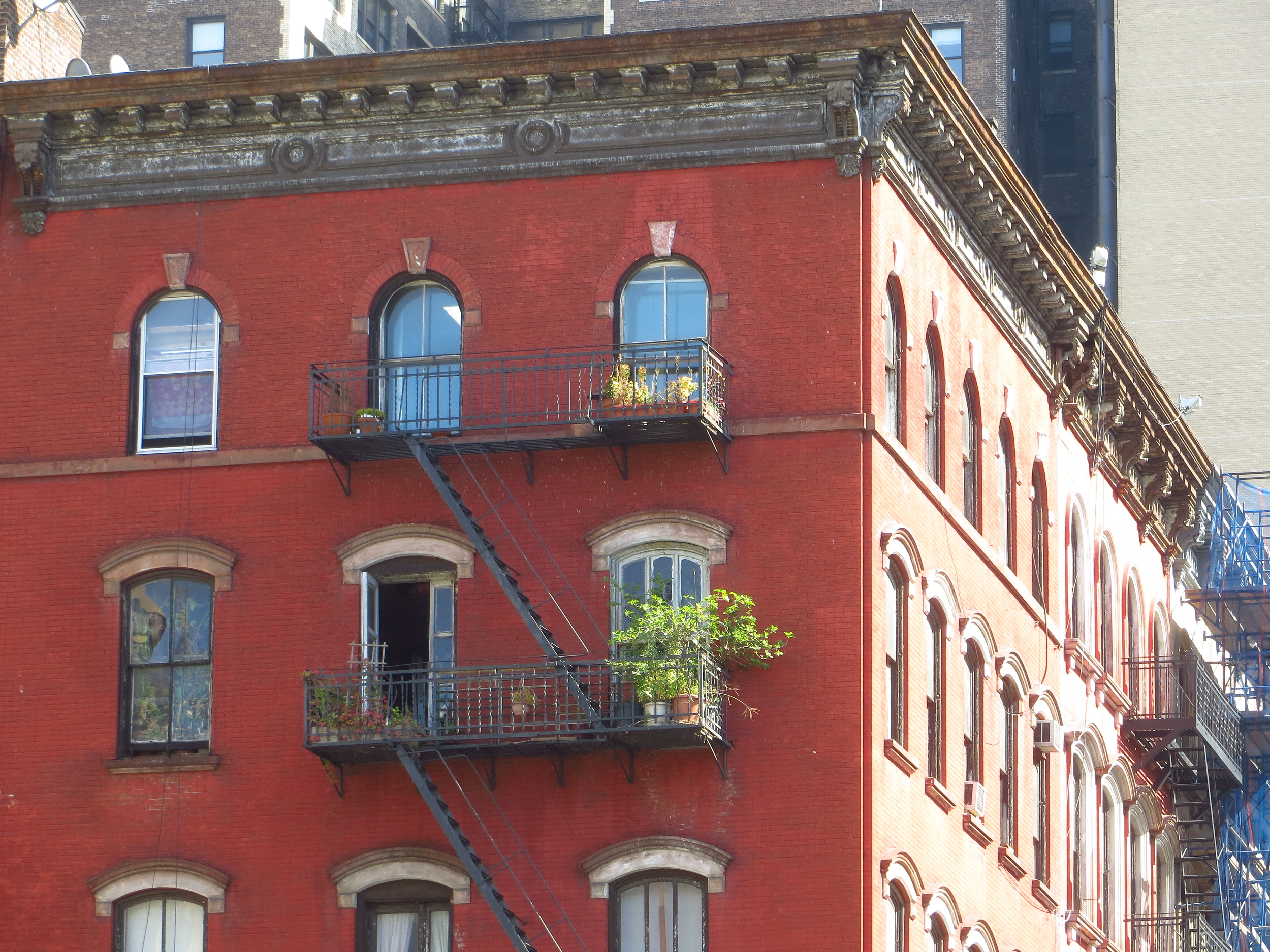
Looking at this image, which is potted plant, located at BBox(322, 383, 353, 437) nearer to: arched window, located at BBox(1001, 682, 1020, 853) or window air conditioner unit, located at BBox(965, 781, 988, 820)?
window air conditioner unit, located at BBox(965, 781, 988, 820)

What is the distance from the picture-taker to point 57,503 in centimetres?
3681

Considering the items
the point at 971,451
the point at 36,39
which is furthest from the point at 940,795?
Answer: the point at 36,39

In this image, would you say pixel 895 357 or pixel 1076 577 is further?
pixel 1076 577

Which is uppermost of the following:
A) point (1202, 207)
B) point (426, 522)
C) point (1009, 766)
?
point (1202, 207)

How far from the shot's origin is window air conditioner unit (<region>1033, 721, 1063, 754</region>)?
4306 centimetres

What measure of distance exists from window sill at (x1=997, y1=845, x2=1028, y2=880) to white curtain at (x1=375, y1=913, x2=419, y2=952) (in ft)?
31.1

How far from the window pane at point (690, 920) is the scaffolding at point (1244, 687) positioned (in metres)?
19.7

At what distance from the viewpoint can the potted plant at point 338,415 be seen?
35.6 metres

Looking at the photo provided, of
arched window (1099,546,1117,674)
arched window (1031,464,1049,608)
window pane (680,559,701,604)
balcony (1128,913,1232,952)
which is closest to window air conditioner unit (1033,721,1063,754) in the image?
arched window (1031,464,1049,608)

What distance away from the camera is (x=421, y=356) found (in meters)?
36.6

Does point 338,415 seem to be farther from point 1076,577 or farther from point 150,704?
point 1076,577

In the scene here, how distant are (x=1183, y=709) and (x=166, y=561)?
23.5 m

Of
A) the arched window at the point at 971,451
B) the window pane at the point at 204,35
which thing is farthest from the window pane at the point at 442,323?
the window pane at the point at 204,35

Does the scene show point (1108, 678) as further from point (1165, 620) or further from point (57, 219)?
point (57, 219)
